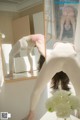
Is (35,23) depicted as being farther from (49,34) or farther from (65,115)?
(65,115)

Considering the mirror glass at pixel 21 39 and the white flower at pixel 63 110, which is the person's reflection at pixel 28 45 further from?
the white flower at pixel 63 110

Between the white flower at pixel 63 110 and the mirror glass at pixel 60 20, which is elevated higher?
the mirror glass at pixel 60 20

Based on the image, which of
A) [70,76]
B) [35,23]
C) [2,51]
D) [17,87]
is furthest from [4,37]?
[70,76]

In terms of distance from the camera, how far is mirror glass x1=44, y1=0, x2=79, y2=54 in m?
1.33

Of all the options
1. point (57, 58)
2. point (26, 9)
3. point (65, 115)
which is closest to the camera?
point (65, 115)

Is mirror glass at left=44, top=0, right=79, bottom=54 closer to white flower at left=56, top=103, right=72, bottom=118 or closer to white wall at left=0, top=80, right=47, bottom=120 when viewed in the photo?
white wall at left=0, top=80, right=47, bottom=120

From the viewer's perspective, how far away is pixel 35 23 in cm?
135

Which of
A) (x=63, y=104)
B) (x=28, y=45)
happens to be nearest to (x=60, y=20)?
(x=28, y=45)

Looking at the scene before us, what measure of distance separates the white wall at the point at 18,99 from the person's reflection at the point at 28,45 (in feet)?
0.31

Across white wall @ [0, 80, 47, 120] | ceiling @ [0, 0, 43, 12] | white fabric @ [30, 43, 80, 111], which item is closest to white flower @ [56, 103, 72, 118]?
white fabric @ [30, 43, 80, 111]

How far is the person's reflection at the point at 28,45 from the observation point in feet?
4.36

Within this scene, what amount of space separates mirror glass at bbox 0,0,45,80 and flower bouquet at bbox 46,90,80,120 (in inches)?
13.0

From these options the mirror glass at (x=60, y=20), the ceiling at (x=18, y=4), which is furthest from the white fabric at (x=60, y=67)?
the ceiling at (x=18, y=4)

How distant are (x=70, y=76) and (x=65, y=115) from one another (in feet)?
0.94
